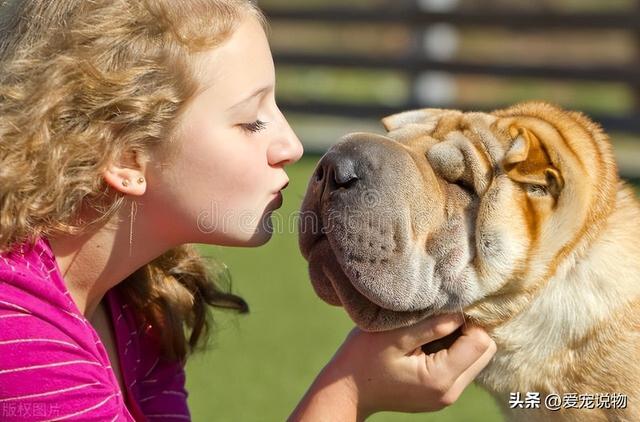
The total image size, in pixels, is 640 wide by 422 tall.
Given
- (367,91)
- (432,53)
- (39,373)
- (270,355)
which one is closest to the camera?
(39,373)

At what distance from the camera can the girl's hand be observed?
2475 mm

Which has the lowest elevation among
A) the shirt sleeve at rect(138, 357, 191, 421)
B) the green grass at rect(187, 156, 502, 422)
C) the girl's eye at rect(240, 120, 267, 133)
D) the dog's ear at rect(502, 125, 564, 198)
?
the green grass at rect(187, 156, 502, 422)

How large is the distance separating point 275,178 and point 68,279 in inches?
23.0

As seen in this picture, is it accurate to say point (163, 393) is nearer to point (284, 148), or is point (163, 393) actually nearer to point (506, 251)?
point (284, 148)

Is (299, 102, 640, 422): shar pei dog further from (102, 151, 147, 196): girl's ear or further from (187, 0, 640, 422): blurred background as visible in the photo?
(187, 0, 640, 422): blurred background

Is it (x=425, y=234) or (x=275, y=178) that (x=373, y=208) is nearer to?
(x=425, y=234)

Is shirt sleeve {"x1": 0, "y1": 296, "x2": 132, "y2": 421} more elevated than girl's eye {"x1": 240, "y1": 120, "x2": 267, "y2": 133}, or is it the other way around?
girl's eye {"x1": 240, "y1": 120, "x2": 267, "y2": 133}

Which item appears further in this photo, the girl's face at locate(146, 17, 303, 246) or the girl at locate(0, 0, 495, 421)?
the girl's face at locate(146, 17, 303, 246)

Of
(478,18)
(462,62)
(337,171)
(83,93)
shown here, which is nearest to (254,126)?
(337,171)

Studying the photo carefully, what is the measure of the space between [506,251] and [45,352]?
1056 mm

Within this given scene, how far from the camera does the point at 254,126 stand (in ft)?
8.70

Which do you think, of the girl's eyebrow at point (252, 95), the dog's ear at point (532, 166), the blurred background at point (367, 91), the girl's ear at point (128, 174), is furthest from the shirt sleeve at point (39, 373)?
the blurred background at point (367, 91)

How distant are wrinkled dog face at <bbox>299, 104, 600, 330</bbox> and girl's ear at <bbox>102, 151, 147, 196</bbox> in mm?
456

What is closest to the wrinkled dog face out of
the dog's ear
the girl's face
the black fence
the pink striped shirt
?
the dog's ear
